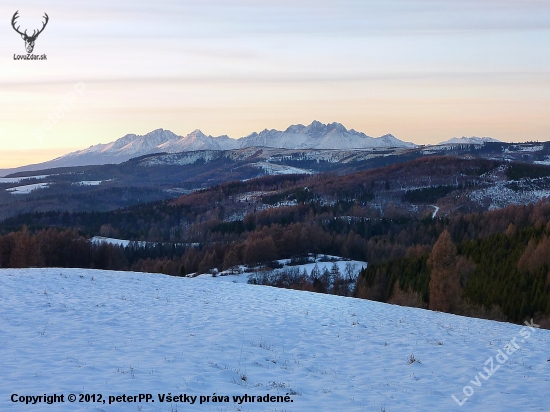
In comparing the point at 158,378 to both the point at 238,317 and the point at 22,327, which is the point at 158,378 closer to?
the point at 22,327

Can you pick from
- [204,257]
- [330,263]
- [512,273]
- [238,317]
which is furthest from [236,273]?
[238,317]

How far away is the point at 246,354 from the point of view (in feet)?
56.7

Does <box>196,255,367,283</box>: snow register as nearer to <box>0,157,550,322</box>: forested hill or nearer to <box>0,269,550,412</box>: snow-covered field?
<box>0,157,550,322</box>: forested hill

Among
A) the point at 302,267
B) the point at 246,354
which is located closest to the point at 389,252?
the point at 302,267

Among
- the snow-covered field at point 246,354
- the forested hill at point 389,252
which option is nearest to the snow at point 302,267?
the forested hill at point 389,252

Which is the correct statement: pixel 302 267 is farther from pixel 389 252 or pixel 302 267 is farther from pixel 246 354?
pixel 246 354

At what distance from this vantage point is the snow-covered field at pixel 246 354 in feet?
43.9

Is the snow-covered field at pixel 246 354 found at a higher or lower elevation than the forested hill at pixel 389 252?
higher

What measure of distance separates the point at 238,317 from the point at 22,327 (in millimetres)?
8577

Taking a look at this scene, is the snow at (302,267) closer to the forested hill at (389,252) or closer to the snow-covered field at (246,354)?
the forested hill at (389,252)

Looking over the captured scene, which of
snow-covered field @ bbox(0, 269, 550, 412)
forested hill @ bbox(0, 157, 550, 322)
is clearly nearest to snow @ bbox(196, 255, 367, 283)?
forested hill @ bbox(0, 157, 550, 322)

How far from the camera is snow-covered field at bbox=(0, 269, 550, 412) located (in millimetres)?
13391

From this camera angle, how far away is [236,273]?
10931cm

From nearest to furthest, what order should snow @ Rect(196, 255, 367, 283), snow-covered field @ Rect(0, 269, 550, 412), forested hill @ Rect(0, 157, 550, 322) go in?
snow-covered field @ Rect(0, 269, 550, 412), forested hill @ Rect(0, 157, 550, 322), snow @ Rect(196, 255, 367, 283)
